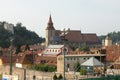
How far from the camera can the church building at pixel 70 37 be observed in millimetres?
131875

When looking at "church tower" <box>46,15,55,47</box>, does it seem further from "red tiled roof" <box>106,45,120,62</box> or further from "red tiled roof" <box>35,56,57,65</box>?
"red tiled roof" <box>106,45,120,62</box>

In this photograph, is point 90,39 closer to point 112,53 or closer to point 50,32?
point 50,32

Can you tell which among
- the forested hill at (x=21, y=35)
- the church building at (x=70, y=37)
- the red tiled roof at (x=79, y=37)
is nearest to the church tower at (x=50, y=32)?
the church building at (x=70, y=37)

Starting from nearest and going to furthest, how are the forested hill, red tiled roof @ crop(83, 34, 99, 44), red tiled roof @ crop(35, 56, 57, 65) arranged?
red tiled roof @ crop(35, 56, 57, 65) → the forested hill → red tiled roof @ crop(83, 34, 99, 44)

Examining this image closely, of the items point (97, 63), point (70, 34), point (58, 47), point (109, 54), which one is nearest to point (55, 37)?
point (70, 34)

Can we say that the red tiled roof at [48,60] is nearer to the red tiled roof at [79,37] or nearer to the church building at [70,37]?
the church building at [70,37]

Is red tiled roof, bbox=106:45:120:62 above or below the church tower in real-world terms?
below

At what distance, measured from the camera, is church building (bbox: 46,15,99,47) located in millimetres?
131875

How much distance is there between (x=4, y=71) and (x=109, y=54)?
15885mm

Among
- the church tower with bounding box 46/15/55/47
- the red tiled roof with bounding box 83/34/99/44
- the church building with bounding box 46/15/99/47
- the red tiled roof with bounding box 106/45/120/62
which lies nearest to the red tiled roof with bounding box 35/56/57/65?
the red tiled roof with bounding box 106/45/120/62

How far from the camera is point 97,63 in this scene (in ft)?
170

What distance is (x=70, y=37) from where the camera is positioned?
5276 inches

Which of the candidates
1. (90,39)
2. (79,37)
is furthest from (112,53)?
(90,39)

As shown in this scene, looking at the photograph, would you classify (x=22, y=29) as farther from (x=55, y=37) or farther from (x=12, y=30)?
(x=55, y=37)
